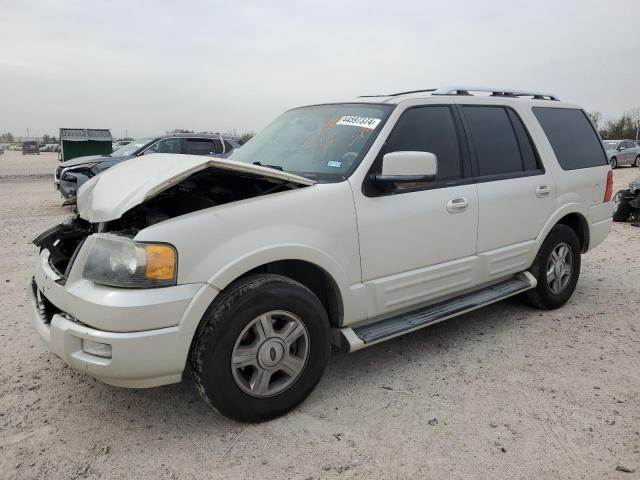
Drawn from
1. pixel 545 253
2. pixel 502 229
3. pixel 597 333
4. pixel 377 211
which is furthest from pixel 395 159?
pixel 597 333

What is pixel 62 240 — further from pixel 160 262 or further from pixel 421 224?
pixel 421 224

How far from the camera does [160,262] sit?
8.28 ft

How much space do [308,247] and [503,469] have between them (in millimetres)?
1509

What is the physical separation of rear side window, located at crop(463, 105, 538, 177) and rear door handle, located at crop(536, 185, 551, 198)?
0.57 feet

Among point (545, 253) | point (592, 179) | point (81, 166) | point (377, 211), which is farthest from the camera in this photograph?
point (81, 166)

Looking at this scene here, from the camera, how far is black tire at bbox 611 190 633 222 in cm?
955

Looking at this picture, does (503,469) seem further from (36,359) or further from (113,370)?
(36,359)

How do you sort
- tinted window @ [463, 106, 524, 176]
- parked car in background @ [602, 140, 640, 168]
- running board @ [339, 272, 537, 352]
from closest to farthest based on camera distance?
running board @ [339, 272, 537, 352] < tinted window @ [463, 106, 524, 176] < parked car in background @ [602, 140, 640, 168]

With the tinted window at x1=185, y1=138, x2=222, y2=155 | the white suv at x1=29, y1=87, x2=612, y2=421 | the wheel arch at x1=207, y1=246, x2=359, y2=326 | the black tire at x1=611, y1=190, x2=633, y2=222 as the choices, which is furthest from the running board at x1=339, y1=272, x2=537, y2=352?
the tinted window at x1=185, y1=138, x2=222, y2=155

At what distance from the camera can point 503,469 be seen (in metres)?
2.53

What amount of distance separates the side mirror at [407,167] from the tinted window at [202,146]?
31.9 ft

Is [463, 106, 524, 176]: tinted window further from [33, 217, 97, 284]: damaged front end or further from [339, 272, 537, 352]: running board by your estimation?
[33, 217, 97, 284]: damaged front end

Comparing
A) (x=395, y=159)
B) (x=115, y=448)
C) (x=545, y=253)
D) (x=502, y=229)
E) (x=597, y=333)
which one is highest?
(x=395, y=159)

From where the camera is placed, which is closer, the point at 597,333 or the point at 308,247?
the point at 308,247
